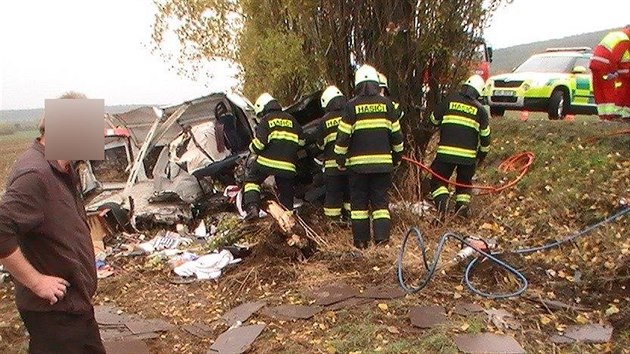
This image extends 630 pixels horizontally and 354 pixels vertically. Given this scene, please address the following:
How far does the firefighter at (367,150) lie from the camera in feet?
19.8

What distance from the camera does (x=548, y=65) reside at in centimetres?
1234

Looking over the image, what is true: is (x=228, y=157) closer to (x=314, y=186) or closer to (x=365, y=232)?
(x=314, y=186)

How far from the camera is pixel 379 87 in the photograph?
6.19 meters

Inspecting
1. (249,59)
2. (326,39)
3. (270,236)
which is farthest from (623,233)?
(249,59)

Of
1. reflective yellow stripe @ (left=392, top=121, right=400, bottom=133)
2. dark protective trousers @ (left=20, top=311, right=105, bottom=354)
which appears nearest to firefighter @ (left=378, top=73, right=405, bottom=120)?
reflective yellow stripe @ (left=392, top=121, right=400, bottom=133)

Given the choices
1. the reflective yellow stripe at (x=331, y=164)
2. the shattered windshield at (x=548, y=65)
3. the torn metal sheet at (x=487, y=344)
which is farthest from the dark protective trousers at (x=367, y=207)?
the shattered windshield at (x=548, y=65)

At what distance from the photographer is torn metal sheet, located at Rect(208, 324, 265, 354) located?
418 cm

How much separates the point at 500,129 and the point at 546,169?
2.63 metres

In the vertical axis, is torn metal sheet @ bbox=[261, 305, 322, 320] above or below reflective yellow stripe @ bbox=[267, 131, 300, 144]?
below

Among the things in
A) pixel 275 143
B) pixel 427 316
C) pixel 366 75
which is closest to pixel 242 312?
pixel 427 316

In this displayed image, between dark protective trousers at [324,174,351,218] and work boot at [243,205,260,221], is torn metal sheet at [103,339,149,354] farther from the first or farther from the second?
dark protective trousers at [324,174,351,218]

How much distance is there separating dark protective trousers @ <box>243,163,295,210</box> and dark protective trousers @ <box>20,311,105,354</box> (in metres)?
4.20

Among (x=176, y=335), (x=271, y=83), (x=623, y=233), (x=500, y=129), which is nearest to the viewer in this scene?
(x=176, y=335)

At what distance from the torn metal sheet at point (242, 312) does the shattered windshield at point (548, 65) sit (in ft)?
30.9
